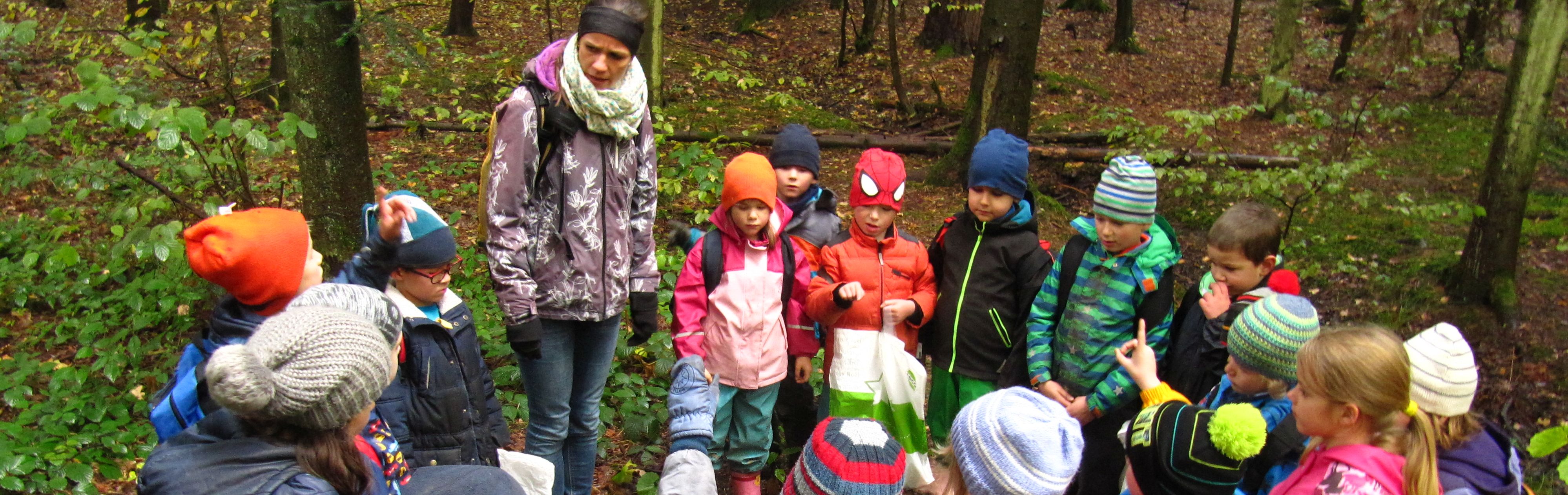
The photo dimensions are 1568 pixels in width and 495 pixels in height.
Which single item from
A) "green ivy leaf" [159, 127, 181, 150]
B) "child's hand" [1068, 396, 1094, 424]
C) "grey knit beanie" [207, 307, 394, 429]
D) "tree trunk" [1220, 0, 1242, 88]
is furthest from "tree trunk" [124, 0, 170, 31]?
"tree trunk" [1220, 0, 1242, 88]

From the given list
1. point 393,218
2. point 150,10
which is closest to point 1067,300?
point 393,218

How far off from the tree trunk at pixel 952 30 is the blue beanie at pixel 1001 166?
35.7ft

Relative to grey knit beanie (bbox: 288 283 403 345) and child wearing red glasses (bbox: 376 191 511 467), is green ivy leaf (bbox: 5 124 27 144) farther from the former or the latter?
grey knit beanie (bbox: 288 283 403 345)

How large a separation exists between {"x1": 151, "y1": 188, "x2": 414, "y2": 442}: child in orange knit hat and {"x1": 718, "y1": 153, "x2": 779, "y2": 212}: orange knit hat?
134cm

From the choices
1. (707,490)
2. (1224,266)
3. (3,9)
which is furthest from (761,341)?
(3,9)

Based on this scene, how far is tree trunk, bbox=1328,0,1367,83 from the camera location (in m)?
12.6

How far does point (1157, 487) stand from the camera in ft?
7.97

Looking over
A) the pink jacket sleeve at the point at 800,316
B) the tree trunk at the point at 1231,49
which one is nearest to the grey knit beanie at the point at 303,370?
the pink jacket sleeve at the point at 800,316

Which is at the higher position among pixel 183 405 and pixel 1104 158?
pixel 183 405

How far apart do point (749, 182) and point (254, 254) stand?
1.54 m

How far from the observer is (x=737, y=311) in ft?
10.5

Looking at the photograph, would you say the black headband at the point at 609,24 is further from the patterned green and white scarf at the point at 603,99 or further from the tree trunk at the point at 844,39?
the tree trunk at the point at 844,39

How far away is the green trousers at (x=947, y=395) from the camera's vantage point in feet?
11.2

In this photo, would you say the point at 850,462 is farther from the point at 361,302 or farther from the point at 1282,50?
the point at 1282,50
